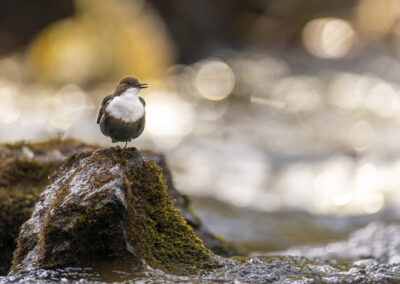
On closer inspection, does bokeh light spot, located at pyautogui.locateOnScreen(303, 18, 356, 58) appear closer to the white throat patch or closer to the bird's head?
the bird's head

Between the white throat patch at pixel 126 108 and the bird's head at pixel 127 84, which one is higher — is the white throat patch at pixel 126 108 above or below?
below

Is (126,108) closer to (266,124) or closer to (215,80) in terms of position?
(266,124)

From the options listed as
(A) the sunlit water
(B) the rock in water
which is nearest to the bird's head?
(B) the rock in water

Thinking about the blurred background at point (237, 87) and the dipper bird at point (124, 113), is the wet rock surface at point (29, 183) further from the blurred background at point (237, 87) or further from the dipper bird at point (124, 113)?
the blurred background at point (237, 87)

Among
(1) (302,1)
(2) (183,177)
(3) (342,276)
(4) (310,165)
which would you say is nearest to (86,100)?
(2) (183,177)

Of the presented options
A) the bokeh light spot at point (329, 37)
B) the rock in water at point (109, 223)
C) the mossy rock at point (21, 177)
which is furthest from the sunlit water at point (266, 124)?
the rock in water at point (109, 223)

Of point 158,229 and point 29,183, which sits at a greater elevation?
point 29,183

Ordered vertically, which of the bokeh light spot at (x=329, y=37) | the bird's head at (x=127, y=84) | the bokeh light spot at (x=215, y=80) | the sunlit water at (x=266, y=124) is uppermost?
the bokeh light spot at (x=329, y=37)

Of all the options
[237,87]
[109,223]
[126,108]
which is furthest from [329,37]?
[109,223]

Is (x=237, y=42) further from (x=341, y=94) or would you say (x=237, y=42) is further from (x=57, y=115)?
(x=57, y=115)
